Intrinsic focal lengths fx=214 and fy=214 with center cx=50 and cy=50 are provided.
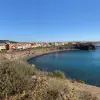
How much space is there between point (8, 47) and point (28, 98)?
117742mm

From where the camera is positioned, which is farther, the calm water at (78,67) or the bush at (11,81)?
the calm water at (78,67)

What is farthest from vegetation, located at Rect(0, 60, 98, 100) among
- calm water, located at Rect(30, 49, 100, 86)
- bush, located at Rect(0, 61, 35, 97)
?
calm water, located at Rect(30, 49, 100, 86)

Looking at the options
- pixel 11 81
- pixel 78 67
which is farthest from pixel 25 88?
pixel 78 67

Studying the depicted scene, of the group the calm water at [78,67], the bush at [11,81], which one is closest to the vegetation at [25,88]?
the bush at [11,81]

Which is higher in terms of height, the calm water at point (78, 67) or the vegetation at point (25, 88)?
the vegetation at point (25, 88)

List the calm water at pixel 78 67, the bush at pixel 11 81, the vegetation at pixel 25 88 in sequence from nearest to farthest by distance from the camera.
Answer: the vegetation at pixel 25 88
the bush at pixel 11 81
the calm water at pixel 78 67

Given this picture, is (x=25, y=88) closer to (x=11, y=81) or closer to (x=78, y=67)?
(x=11, y=81)

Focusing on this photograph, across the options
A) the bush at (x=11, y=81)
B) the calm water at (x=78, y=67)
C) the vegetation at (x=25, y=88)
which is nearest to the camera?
the vegetation at (x=25, y=88)

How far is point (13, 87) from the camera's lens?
20.2ft

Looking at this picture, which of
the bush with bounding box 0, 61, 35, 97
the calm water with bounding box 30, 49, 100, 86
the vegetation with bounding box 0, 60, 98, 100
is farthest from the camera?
the calm water with bounding box 30, 49, 100, 86

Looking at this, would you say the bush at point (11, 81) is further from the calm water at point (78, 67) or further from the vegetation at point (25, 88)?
the calm water at point (78, 67)

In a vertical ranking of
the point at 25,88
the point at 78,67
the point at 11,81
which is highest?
the point at 11,81

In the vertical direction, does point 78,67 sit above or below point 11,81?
below

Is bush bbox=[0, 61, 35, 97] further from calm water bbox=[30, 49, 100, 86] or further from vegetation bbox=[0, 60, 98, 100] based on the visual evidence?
calm water bbox=[30, 49, 100, 86]
